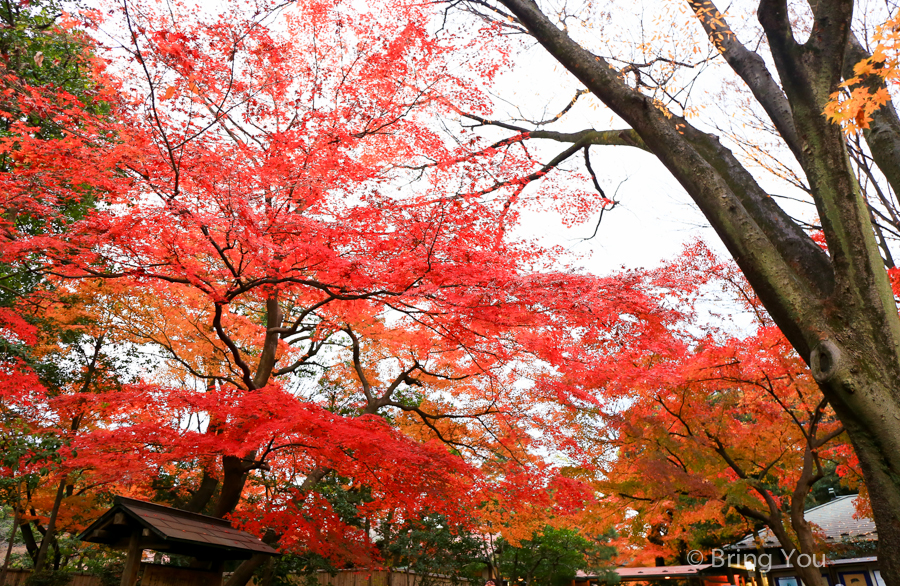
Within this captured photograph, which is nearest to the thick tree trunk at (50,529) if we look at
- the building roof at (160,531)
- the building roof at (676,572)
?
the building roof at (160,531)

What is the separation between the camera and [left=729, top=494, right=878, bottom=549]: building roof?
11079mm

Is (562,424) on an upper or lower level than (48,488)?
upper

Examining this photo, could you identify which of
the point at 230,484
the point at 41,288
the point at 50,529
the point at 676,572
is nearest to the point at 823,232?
the point at 230,484

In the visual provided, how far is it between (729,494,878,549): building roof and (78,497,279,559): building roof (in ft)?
39.5

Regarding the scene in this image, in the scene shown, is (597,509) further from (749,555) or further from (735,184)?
(735,184)

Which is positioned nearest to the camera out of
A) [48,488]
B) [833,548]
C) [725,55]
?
[725,55]

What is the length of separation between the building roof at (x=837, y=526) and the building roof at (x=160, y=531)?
12054mm

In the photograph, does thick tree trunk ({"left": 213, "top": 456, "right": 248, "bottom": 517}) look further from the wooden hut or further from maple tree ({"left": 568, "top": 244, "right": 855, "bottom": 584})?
maple tree ({"left": 568, "top": 244, "right": 855, "bottom": 584})

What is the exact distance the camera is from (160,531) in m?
4.94

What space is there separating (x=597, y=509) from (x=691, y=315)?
4.26 metres

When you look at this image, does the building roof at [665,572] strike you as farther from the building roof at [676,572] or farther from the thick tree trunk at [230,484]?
the thick tree trunk at [230,484]

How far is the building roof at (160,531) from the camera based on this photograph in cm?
504

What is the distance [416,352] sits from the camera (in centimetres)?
980

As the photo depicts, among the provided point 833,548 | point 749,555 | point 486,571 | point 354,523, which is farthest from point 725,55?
point 486,571
